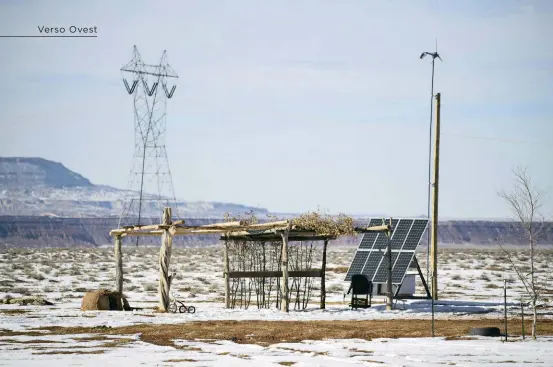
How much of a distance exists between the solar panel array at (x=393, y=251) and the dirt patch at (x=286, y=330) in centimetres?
546

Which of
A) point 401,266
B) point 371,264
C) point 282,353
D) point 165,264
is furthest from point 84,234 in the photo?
point 282,353

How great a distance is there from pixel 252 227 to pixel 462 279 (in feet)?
83.1

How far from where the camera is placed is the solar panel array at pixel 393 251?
1238 inches

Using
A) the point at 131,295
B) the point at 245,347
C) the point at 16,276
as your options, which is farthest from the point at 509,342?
the point at 16,276

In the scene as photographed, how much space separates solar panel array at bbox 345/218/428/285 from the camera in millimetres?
31438

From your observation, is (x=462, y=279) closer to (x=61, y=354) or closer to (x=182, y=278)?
(x=182, y=278)

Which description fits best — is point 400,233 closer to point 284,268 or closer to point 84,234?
point 284,268

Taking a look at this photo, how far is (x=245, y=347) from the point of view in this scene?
19.9 meters

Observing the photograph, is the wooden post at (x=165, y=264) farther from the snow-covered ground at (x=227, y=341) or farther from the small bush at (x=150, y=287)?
the small bush at (x=150, y=287)

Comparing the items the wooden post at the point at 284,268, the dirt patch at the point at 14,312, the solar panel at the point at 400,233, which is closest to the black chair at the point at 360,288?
the solar panel at the point at 400,233

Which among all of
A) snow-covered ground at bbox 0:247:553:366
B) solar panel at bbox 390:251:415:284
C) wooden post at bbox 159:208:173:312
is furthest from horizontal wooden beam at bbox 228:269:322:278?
solar panel at bbox 390:251:415:284

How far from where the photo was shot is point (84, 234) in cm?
16762

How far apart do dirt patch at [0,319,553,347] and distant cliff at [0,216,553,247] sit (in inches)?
4820

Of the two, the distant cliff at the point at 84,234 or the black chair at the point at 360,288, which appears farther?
the distant cliff at the point at 84,234
